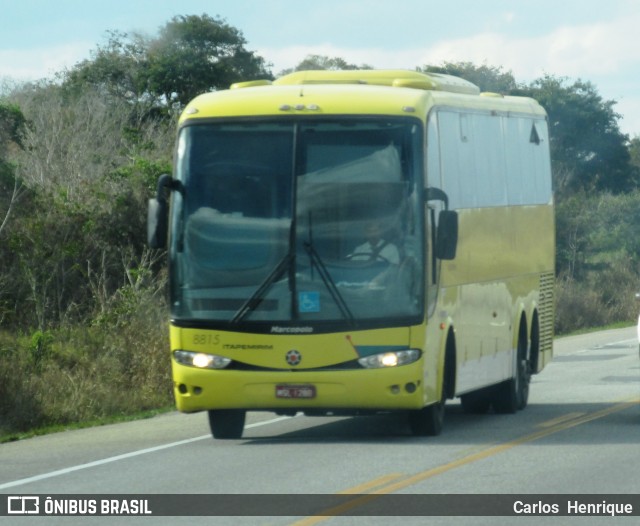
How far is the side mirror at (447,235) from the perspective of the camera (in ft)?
47.9

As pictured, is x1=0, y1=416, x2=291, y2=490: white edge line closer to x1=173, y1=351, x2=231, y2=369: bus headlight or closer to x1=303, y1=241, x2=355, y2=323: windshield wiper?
x1=173, y1=351, x2=231, y2=369: bus headlight

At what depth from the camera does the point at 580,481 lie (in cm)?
1186

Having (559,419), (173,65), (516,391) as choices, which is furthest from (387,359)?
(173,65)

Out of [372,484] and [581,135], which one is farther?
[581,135]

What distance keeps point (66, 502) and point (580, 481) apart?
3889 millimetres

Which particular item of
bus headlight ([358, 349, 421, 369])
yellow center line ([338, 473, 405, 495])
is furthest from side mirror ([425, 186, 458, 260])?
yellow center line ([338, 473, 405, 495])

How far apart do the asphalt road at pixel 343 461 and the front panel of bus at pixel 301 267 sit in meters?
0.68

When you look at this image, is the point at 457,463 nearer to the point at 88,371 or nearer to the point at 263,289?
the point at 263,289

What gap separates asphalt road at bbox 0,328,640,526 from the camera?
11047mm

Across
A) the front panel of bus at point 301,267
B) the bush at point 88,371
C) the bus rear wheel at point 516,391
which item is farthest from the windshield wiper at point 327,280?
the bush at point 88,371

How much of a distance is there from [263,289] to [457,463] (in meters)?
2.58

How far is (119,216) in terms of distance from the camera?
3172cm

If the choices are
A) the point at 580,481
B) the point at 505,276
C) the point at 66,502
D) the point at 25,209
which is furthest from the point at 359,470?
the point at 25,209

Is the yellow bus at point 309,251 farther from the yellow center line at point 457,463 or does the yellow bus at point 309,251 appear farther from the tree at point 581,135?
the tree at point 581,135
